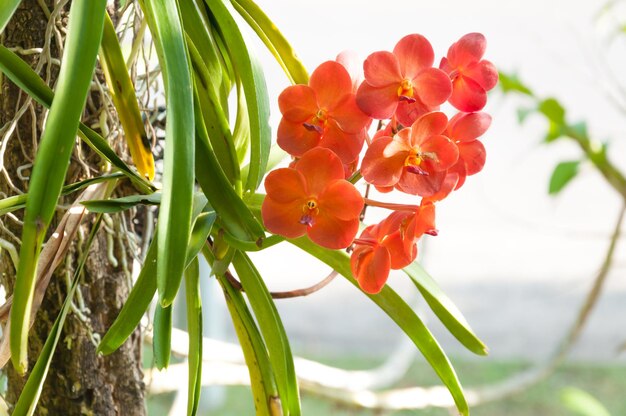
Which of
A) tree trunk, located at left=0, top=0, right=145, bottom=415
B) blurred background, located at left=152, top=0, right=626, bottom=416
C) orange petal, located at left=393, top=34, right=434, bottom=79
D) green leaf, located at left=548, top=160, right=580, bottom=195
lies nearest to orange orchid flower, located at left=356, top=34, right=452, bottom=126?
orange petal, located at left=393, top=34, right=434, bottom=79

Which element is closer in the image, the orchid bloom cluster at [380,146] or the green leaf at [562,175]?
the orchid bloom cluster at [380,146]

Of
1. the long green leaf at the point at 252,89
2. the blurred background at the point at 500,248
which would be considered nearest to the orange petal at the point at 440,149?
the long green leaf at the point at 252,89

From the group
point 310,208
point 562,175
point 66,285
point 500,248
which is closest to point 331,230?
point 310,208

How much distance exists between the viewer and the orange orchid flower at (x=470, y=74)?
486 millimetres

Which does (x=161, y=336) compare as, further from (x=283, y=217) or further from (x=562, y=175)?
(x=562, y=175)

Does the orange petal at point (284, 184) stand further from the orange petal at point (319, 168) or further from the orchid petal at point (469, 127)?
the orchid petal at point (469, 127)

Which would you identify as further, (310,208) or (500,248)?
(500,248)

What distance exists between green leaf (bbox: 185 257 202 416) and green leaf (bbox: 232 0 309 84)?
0.15 m

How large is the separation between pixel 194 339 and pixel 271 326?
5 cm

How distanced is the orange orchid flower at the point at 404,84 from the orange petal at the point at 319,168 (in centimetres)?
4

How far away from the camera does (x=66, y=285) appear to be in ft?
1.93

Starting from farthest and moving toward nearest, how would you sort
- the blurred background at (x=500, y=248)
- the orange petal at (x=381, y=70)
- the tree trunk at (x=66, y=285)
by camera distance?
the blurred background at (x=500, y=248) → the tree trunk at (x=66, y=285) → the orange petal at (x=381, y=70)

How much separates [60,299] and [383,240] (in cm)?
27

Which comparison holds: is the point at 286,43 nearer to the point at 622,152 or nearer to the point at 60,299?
the point at 60,299
